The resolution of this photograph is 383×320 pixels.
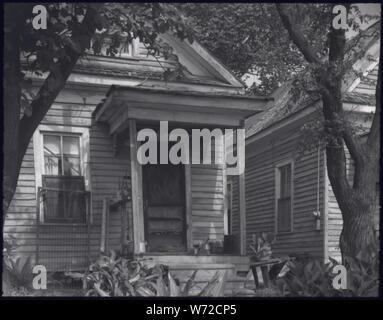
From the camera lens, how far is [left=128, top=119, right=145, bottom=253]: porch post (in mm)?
8500

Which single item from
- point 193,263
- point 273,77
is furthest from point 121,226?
point 273,77

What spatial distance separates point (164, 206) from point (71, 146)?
6.42ft

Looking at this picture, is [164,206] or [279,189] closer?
[164,206]

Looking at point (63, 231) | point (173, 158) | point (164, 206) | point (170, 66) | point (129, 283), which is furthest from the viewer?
point (170, 66)

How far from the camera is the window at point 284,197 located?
1267cm

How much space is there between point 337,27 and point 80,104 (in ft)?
14.5

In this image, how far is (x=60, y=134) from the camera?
10156 mm

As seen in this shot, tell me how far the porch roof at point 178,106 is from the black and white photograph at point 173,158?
0.08ft

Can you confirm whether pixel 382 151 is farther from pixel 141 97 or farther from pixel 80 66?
pixel 80 66

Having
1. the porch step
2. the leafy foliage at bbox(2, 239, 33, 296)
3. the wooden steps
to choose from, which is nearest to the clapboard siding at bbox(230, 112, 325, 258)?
the porch step

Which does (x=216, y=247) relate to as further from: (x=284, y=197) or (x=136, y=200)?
(x=284, y=197)

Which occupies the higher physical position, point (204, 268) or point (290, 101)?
point (290, 101)

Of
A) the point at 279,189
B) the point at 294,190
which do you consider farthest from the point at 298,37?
the point at 279,189

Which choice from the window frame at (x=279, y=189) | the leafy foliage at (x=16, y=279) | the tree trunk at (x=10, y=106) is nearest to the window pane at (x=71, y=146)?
the leafy foliage at (x=16, y=279)
